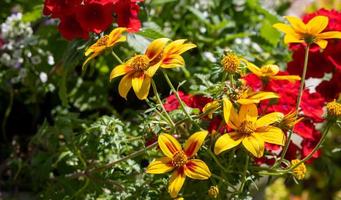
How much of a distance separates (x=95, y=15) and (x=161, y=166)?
46cm

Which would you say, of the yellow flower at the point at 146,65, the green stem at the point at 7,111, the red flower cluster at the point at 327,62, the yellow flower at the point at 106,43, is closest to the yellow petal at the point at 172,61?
the yellow flower at the point at 146,65

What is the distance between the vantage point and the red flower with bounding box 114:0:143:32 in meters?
1.73

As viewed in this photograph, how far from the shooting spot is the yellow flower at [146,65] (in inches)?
55.8

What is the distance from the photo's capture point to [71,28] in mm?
1761

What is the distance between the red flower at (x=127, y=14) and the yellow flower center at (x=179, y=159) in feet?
1.42

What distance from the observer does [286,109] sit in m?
1.75

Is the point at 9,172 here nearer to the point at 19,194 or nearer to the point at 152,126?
the point at 19,194

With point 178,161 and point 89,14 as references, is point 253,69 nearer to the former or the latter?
point 178,161

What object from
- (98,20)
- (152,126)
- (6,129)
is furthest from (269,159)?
(6,129)

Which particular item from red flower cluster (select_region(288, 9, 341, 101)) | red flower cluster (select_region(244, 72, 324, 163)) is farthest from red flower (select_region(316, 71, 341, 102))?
red flower cluster (select_region(244, 72, 324, 163))

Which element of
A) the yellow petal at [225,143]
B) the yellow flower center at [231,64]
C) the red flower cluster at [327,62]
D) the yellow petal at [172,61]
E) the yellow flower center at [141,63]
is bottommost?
the red flower cluster at [327,62]

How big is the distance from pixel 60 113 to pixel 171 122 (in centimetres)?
77

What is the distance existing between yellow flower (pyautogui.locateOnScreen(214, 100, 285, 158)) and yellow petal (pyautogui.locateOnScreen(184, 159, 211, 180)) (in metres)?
0.04

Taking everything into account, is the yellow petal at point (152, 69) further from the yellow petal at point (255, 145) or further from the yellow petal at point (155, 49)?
the yellow petal at point (255, 145)
